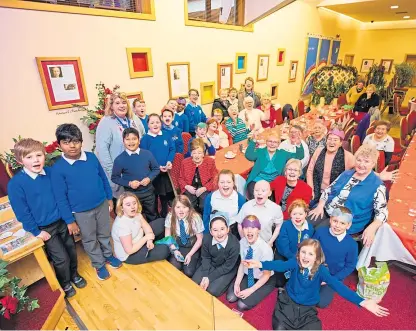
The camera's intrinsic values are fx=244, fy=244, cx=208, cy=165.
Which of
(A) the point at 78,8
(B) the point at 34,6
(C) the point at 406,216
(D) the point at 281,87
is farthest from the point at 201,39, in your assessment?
(C) the point at 406,216

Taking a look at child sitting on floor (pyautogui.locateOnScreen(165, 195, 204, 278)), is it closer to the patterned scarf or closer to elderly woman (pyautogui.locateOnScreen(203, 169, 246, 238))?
elderly woman (pyautogui.locateOnScreen(203, 169, 246, 238))

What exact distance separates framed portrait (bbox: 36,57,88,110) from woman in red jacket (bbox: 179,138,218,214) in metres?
1.89

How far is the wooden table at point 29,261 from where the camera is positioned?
1814mm

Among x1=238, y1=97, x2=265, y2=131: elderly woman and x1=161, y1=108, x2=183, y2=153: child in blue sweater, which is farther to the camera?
x1=238, y1=97, x2=265, y2=131: elderly woman

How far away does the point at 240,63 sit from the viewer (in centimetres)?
616

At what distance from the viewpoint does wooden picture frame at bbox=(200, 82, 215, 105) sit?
5.38 metres

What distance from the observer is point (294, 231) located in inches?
90.7

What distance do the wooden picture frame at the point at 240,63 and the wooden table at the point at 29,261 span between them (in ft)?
17.5

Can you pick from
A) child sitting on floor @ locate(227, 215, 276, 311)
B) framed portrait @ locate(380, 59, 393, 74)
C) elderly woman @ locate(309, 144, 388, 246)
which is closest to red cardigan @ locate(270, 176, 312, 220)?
elderly woman @ locate(309, 144, 388, 246)

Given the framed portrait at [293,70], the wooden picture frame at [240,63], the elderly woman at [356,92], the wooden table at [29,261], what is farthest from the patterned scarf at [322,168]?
the framed portrait at [293,70]

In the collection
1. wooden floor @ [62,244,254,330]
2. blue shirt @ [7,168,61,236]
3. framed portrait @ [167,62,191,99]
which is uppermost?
framed portrait @ [167,62,191,99]

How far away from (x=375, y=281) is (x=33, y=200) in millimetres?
2919

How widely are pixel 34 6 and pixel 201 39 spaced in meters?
2.94

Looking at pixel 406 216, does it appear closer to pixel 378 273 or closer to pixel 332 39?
pixel 378 273
